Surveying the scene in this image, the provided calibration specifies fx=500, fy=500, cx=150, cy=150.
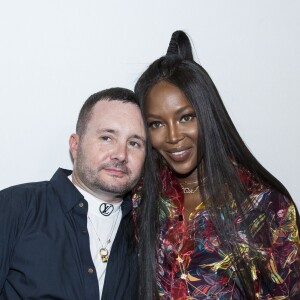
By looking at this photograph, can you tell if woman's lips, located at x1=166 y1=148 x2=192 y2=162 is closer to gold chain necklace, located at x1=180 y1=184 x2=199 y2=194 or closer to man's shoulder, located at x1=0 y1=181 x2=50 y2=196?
gold chain necklace, located at x1=180 y1=184 x2=199 y2=194

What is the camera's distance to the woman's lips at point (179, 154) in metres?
1.80

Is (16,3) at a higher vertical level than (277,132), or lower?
higher

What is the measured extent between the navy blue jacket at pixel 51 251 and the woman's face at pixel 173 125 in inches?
14.1

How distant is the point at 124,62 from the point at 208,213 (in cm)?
74

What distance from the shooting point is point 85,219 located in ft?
5.92

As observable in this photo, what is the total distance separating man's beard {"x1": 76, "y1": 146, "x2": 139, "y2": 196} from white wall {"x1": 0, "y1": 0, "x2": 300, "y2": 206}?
0.90 ft

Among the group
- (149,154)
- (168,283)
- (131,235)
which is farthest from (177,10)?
(168,283)

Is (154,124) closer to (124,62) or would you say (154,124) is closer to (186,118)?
(186,118)

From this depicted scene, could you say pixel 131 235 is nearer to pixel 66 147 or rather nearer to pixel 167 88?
pixel 66 147

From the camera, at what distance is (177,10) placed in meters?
2.17

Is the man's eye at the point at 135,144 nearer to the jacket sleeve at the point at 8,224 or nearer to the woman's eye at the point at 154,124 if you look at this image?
the woman's eye at the point at 154,124

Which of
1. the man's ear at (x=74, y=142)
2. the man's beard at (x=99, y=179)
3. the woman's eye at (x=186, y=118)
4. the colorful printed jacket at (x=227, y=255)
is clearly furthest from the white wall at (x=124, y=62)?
the colorful printed jacket at (x=227, y=255)

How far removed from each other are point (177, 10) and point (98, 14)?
349 mm

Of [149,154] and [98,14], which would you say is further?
[98,14]
